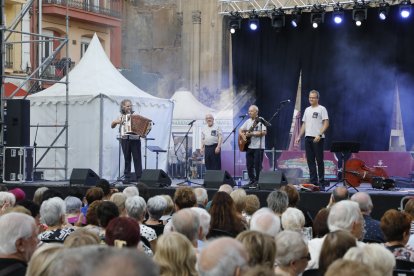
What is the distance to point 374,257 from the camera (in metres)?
3.92

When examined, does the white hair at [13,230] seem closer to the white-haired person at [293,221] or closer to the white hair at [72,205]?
the white-haired person at [293,221]

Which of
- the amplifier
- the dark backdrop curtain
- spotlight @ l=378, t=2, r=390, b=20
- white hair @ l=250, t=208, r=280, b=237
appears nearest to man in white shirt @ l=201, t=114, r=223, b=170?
the amplifier

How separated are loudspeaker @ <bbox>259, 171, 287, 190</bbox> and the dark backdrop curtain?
624 cm

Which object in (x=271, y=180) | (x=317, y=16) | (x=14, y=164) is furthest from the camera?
(x=317, y=16)

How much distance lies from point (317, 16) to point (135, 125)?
540 cm

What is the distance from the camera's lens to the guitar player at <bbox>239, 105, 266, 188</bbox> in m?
13.6

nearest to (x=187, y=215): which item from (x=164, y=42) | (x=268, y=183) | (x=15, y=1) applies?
(x=268, y=183)

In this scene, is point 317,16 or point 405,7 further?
point 317,16

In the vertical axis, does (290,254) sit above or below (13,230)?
below

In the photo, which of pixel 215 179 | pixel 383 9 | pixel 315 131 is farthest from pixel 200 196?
pixel 383 9

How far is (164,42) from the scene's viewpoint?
110 ft

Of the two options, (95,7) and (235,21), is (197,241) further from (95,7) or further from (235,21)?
(95,7)

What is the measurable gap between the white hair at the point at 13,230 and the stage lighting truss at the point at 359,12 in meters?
13.4

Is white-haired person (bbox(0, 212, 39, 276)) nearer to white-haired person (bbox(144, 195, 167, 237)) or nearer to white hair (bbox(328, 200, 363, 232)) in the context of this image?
white hair (bbox(328, 200, 363, 232))
